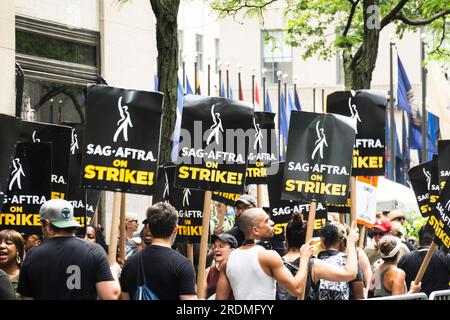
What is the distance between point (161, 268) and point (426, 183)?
22.5ft

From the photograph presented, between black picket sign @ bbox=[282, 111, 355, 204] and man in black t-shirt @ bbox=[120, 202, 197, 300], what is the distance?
3.41 metres

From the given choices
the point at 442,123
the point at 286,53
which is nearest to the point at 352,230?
the point at 442,123

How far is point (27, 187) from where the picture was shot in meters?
10.6

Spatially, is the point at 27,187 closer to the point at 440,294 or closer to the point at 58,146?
the point at 58,146

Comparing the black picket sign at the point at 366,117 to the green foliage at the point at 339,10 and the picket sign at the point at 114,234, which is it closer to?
the picket sign at the point at 114,234

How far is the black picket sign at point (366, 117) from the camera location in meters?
13.2

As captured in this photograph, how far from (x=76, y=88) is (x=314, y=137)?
8.98 meters

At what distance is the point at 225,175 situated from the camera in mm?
11109

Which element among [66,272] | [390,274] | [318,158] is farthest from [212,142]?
[66,272]

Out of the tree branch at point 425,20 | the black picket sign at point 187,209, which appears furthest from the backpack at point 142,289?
the tree branch at point 425,20

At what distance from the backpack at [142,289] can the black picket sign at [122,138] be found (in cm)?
195

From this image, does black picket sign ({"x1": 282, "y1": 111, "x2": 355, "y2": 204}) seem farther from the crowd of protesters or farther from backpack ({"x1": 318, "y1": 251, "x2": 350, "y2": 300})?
backpack ({"x1": 318, "y1": 251, "x2": 350, "y2": 300})

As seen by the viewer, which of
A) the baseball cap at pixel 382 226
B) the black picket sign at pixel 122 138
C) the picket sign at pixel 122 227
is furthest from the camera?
the baseball cap at pixel 382 226

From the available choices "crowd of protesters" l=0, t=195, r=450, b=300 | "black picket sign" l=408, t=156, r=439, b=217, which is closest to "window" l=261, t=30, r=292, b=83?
"black picket sign" l=408, t=156, r=439, b=217
